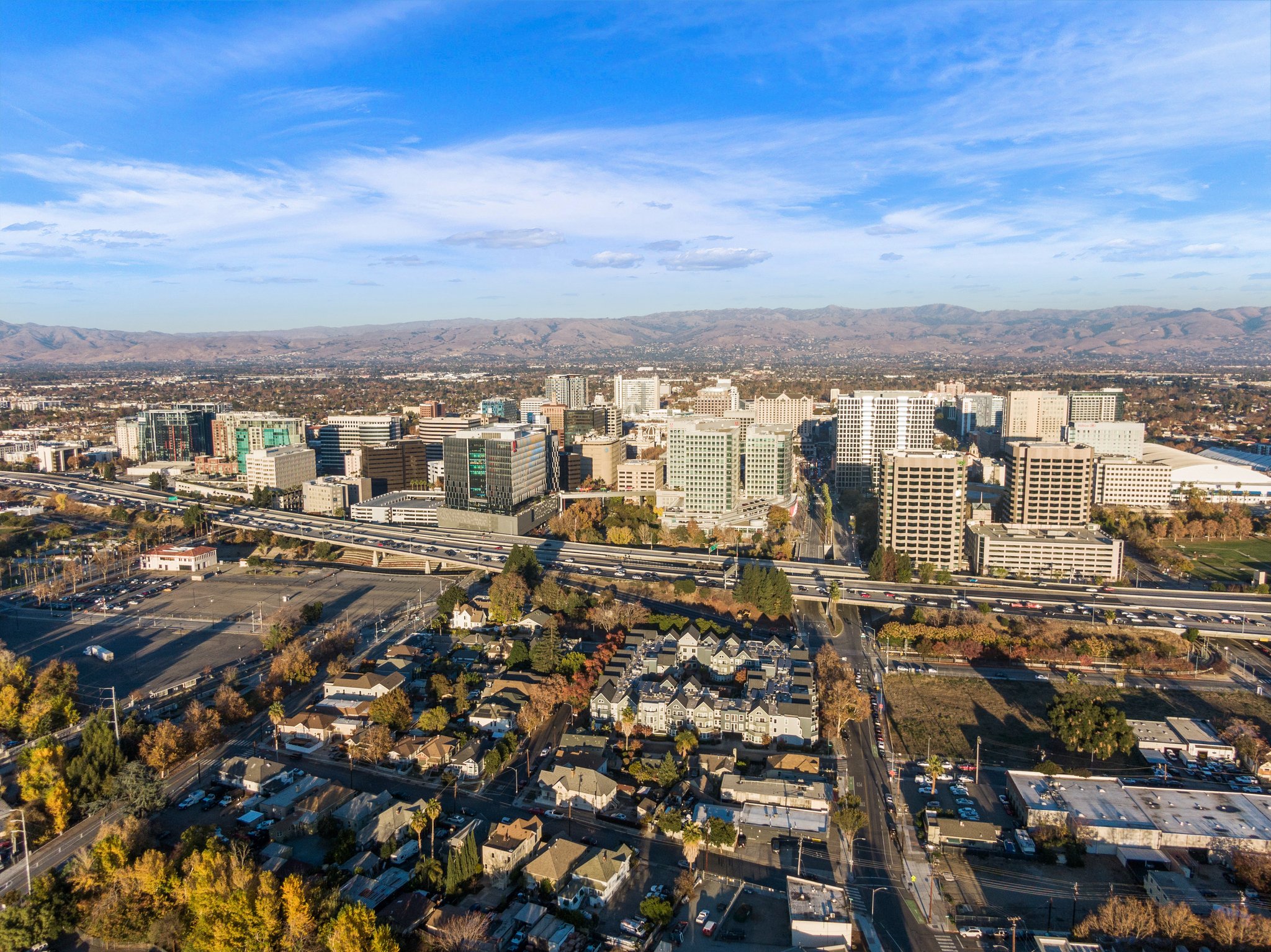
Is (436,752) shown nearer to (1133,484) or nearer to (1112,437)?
(1133,484)

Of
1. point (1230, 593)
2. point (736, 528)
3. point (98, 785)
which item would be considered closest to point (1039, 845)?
point (98, 785)

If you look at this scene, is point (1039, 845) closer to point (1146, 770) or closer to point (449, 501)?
point (1146, 770)

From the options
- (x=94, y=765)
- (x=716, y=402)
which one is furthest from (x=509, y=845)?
(x=716, y=402)

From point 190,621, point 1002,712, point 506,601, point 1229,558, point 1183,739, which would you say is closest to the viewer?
point 1183,739

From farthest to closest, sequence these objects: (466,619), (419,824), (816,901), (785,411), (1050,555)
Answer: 1. (785,411)
2. (1050,555)
3. (466,619)
4. (419,824)
5. (816,901)

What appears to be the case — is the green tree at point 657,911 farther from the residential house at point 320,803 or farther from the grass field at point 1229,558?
the grass field at point 1229,558

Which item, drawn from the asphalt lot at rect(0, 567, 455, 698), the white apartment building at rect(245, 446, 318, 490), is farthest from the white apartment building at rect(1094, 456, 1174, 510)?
the white apartment building at rect(245, 446, 318, 490)

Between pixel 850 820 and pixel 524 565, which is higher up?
pixel 524 565

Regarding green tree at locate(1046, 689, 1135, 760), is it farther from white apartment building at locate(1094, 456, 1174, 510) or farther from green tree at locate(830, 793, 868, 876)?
white apartment building at locate(1094, 456, 1174, 510)
